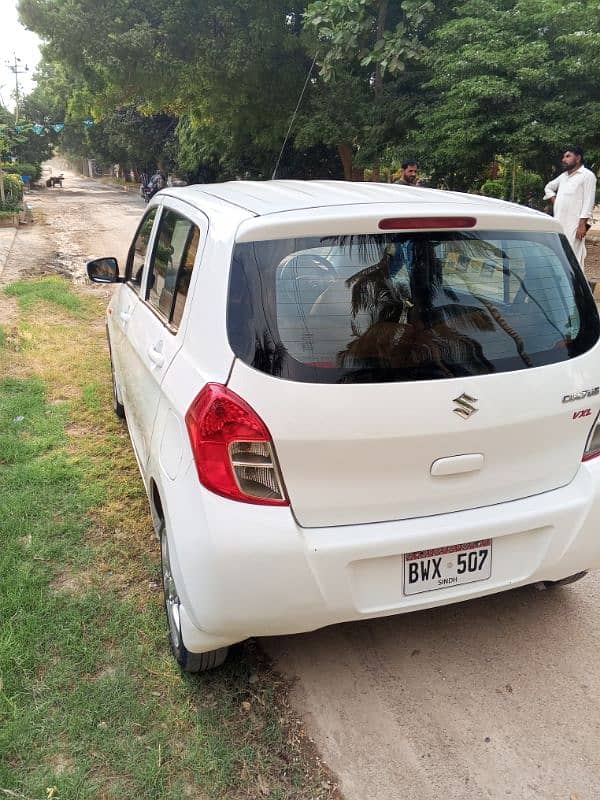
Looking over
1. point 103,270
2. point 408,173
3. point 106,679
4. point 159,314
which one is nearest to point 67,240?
point 408,173

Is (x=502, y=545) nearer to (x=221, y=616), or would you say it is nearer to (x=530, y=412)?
(x=530, y=412)

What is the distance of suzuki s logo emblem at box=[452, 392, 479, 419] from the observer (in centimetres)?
215

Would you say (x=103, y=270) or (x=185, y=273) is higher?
(x=185, y=273)

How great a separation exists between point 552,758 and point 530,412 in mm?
1164

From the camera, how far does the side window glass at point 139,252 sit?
12.7ft

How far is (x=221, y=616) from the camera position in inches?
84.8

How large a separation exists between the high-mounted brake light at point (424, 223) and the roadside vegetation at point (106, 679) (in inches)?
69.8

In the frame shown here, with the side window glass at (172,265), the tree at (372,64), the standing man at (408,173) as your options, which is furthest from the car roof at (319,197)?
the tree at (372,64)

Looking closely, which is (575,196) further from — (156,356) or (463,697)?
(463,697)

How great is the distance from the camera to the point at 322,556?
6.88 feet

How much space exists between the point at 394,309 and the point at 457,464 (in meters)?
0.57

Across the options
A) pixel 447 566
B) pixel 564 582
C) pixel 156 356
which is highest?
pixel 156 356

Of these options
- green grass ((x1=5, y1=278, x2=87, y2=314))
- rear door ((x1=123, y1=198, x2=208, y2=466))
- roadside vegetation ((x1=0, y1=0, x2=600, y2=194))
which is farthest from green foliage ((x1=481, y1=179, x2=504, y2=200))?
rear door ((x1=123, y1=198, x2=208, y2=466))

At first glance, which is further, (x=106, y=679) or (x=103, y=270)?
(x=103, y=270)
